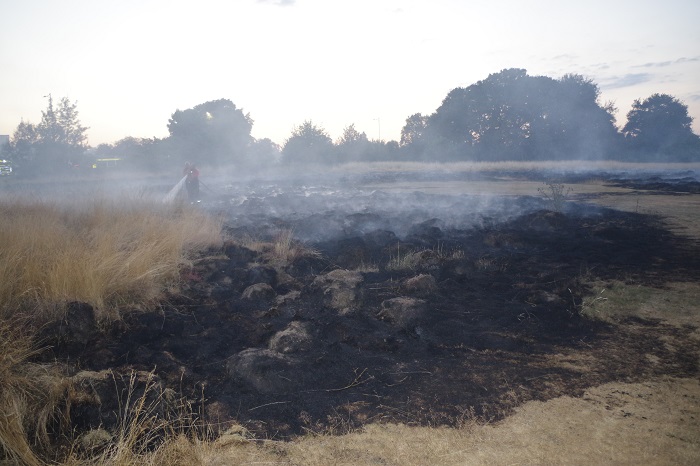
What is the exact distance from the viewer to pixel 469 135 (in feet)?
156

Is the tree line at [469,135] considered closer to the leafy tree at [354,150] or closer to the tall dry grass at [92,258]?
the leafy tree at [354,150]

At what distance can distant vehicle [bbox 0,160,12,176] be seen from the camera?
32594 millimetres

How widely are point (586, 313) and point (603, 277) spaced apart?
173 centimetres

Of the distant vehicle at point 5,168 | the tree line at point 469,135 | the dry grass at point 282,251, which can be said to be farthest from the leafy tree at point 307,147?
the dry grass at point 282,251

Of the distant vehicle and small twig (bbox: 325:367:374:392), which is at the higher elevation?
the distant vehicle

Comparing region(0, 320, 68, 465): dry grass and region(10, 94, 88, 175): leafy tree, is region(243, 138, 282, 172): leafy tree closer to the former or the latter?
region(10, 94, 88, 175): leafy tree

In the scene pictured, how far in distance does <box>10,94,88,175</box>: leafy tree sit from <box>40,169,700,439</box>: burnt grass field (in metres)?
35.0

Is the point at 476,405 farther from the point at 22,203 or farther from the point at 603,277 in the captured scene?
the point at 22,203

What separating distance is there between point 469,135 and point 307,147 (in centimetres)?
1815

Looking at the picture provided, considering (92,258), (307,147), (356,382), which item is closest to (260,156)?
(307,147)

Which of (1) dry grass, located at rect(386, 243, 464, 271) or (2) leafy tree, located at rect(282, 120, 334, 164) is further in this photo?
(2) leafy tree, located at rect(282, 120, 334, 164)

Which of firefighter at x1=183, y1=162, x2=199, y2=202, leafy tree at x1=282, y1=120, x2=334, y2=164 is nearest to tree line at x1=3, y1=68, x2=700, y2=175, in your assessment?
leafy tree at x1=282, y1=120, x2=334, y2=164

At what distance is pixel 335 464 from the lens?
2.58 metres

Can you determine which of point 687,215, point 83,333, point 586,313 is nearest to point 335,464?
point 83,333
